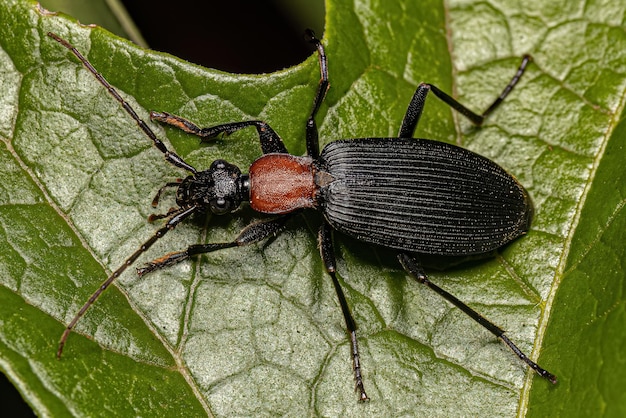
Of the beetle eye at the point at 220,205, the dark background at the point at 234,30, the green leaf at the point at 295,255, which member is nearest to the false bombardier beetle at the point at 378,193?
the beetle eye at the point at 220,205

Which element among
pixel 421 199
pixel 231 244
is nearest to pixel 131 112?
pixel 231 244

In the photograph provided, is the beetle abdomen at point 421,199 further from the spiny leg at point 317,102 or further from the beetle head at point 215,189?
the beetle head at point 215,189

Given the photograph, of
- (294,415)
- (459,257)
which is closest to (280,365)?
(294,415)

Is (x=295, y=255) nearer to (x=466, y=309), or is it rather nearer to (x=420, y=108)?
(x=466, y=309)

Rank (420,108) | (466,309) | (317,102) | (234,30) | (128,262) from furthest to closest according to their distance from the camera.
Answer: (234,30), (420,108), (317,102), (466,309), (128,262)

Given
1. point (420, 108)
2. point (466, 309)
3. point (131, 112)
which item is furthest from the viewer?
point (420, 108)

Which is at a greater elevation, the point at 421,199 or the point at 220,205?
the point at 421,199

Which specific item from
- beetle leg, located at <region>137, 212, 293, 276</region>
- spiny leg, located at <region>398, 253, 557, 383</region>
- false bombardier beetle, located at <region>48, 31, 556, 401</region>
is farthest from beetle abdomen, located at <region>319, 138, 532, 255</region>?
beetle leg, located at <region>137, 212, 293, 276</region>

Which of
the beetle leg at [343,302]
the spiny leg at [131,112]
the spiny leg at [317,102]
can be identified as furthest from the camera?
the spiny leg at [317,102]
